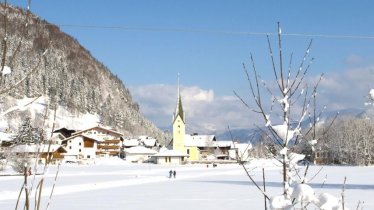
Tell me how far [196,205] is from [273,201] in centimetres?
1435

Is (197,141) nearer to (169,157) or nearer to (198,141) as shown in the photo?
(198,141)

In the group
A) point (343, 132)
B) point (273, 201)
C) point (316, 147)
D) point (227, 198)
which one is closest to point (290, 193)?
point (273, 201)

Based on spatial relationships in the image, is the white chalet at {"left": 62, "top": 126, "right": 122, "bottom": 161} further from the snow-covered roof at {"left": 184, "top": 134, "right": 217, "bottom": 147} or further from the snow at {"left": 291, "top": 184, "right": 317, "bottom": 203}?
the snow at {"left": 291, "top": 184, "right": 317, "bottom": 203}

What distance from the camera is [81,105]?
157 meters

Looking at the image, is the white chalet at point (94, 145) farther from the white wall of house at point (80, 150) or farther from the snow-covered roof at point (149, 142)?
the snow-covered roof at point (149, 142)

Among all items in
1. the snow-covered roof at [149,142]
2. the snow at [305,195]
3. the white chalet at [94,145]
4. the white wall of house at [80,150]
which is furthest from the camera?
the snow-covered roof at [149,142]

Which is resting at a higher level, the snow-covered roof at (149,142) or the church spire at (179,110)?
the church spire at (179,110)

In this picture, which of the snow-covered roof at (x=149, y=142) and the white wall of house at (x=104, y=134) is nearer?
the white wall of house at (x=104, y=134)

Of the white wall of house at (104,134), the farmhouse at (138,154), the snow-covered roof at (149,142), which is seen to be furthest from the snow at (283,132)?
A: the snow-covered roof at (149,142)

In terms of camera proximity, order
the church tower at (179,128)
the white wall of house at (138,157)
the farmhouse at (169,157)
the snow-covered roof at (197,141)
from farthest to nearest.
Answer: the snow-covered roof at (197,141), the church tower at (179,128), the white wall of house at (138,157), the farmhouse at (169,157)

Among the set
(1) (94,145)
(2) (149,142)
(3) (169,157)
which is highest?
(2) (149,142)

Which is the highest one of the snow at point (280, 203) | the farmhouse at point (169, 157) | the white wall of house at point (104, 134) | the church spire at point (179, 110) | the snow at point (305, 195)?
the church spire at point (179, 110)

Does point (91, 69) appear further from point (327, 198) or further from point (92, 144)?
point (327, 198)

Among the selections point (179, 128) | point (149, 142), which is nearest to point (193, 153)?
point (179, 128)
